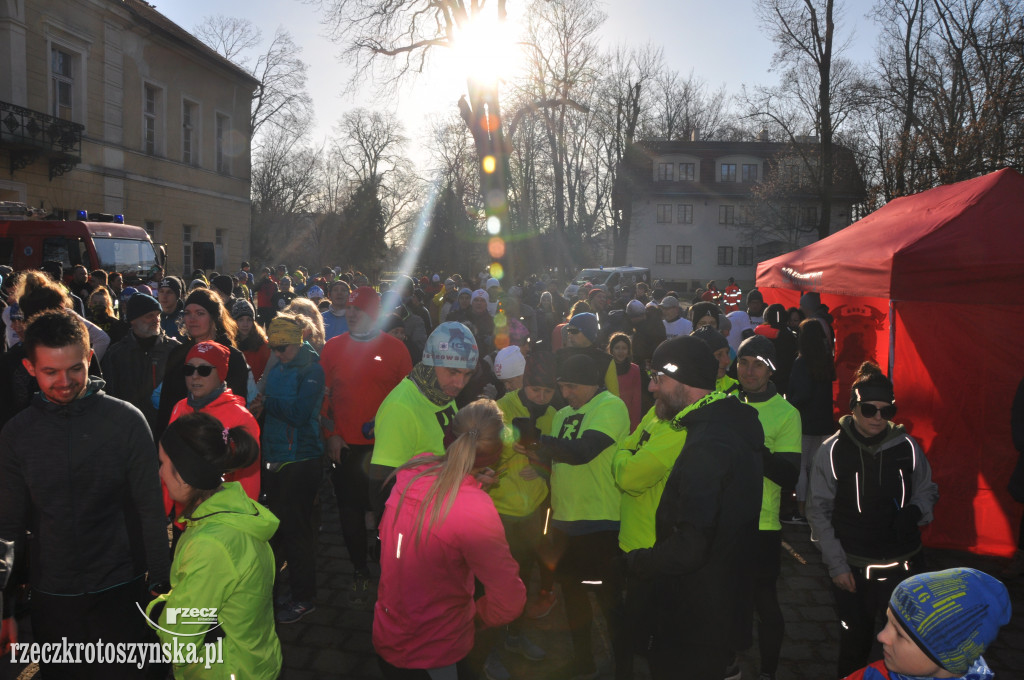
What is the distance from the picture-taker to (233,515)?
8.07ft

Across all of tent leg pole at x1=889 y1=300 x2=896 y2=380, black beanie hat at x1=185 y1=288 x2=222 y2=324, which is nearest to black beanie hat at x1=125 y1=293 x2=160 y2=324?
black beanie hat at x1=185 y1=288 x2=222 y2=324

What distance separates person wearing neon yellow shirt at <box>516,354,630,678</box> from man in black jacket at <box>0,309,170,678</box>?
190cm

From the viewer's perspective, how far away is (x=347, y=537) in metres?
5.06

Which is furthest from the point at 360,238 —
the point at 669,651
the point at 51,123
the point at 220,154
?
the point at 669,651

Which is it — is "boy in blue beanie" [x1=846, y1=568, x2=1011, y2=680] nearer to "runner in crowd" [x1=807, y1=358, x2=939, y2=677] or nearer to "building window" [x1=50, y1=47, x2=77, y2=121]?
"runner in crowd" [x1=807, y1=358, x2=939, y2=677]

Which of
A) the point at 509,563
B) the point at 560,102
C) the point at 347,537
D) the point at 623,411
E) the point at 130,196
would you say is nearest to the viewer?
the point at 509,563

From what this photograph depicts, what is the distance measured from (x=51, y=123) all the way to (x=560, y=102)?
1551cm

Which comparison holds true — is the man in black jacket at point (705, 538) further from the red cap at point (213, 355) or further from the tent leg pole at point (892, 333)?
the tent leg pole at point (892, 333)

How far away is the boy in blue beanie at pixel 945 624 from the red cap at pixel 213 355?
341 centimetres

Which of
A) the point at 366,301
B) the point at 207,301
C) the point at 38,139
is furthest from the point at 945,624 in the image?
the point at 38,139

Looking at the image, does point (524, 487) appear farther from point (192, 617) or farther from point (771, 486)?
point (192, 617)

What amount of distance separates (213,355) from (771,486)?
326 cm

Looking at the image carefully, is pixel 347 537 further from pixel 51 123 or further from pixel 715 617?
pixel 51 123

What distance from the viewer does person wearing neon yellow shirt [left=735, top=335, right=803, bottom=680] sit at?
3812 mm
